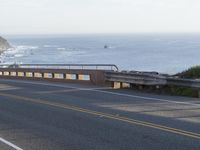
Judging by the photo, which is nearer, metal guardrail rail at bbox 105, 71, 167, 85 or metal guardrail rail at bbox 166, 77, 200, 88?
metal guardrail rail at bbox 166, 77, 200, 88

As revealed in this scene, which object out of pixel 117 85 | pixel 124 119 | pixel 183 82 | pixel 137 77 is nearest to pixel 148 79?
pixel 137 77

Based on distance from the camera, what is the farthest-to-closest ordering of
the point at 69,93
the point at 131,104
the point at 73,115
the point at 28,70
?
the point at 28,70 < the point at 69,93 < the point at 131,104 < the point at 73,115

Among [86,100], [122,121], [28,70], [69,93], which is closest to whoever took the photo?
[122,121]

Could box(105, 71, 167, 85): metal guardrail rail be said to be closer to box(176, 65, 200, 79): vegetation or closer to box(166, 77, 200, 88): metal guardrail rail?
box(166, 77, 200, 88): metal guardrail rail

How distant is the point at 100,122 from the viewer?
→ 12422 millimetres

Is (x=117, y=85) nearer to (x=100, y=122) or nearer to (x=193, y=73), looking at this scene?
(x=193, y=73)

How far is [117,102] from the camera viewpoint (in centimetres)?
1645

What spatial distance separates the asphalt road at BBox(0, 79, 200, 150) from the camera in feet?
32.2

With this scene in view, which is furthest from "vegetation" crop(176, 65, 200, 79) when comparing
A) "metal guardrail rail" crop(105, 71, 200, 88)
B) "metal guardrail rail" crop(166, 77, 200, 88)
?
"metal guardrail rail" crop(166, 77, 200, 88)

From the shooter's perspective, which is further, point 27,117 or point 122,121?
point 27,117

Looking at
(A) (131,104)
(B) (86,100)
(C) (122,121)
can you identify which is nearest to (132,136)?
(C) (122,121)

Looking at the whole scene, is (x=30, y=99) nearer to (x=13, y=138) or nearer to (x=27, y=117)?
(x=27, y=117)

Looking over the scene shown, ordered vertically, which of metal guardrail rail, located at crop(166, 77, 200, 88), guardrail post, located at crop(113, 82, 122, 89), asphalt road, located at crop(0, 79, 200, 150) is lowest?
asphalt road, located at crop(0, 79, 200, 150)

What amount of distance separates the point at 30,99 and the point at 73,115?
4.93m
